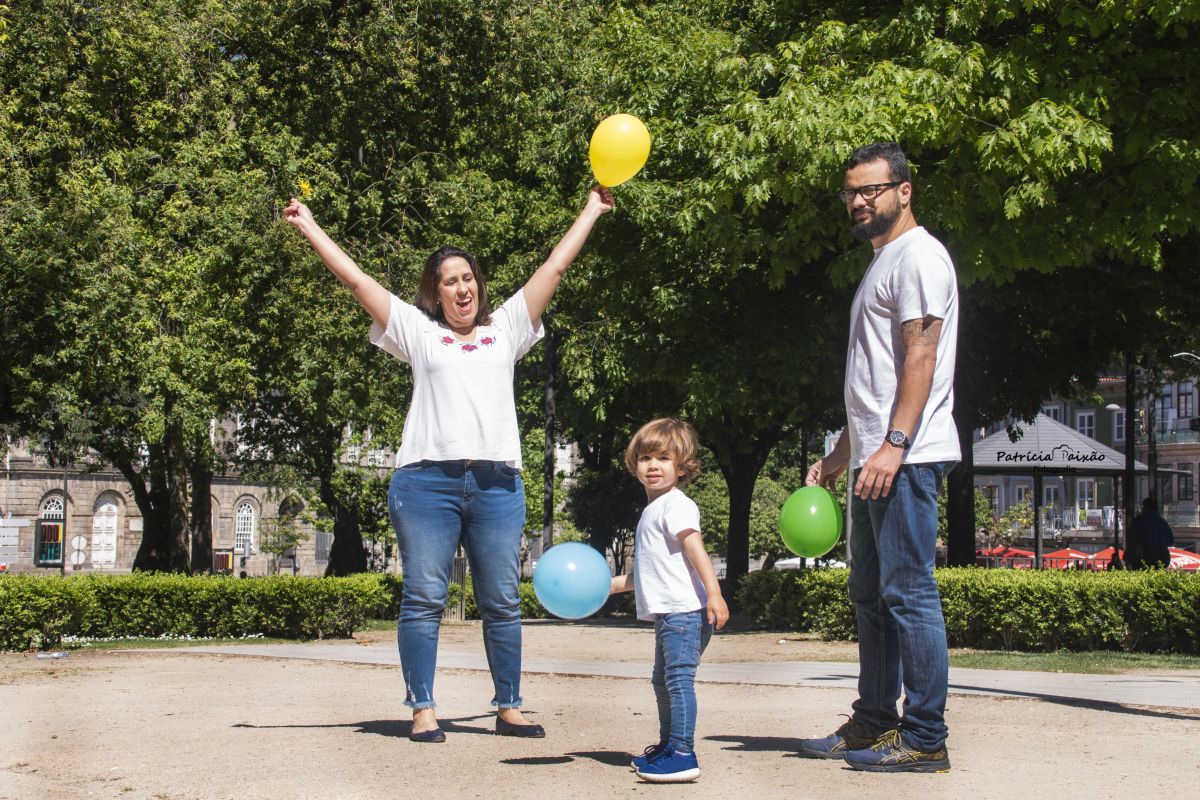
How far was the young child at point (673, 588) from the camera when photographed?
474cm

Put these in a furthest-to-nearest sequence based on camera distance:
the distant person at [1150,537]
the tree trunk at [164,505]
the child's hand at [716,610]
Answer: the tree trunk at [164,505]
the distant person at [1150,537]
the child's hand at [716,610]

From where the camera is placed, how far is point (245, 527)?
240 ft

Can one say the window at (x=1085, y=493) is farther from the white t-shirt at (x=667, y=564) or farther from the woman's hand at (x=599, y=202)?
the white t-shirt at (x=667, y=564)

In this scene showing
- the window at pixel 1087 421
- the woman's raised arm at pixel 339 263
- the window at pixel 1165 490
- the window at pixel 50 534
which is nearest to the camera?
the woman's raised arm at pixel 339 263

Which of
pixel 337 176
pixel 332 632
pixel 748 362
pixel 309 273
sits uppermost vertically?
pixel 337 176

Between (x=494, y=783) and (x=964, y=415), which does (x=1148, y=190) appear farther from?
(x=494, y=783)

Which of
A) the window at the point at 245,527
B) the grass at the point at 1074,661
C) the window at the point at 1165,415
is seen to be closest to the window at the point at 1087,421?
the window at the point at 1165,415

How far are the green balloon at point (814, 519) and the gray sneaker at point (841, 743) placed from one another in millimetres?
886

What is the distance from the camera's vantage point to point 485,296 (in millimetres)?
5812

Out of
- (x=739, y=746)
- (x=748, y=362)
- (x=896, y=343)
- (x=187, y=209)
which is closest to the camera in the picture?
(x=896, y=343)

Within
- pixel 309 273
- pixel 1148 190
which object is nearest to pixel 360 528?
pixel 309 273

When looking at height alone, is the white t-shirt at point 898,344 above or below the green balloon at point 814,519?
above

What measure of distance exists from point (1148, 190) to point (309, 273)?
13217 millimetres

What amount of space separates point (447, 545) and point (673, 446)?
1121mm
